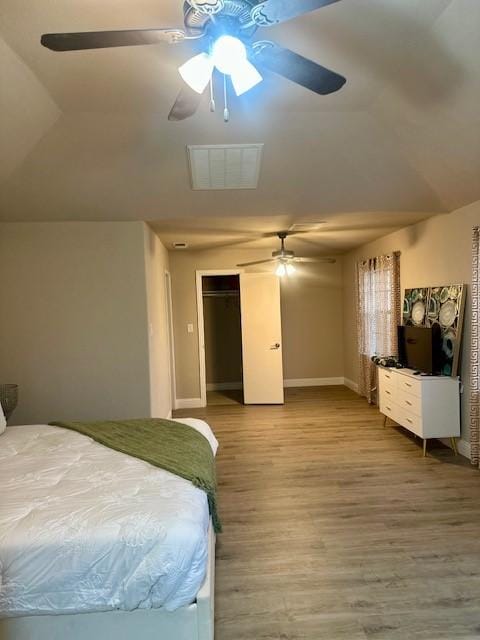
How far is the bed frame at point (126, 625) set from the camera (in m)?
1.64

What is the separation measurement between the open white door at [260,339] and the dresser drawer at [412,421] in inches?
87.8

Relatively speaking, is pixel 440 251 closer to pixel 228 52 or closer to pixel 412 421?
pixel 412 421

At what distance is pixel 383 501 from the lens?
3.14 metres

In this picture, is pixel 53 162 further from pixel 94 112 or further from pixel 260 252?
pixel 260 252

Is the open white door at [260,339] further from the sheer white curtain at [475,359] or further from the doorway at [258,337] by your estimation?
the sheer white curtain at [475,359]

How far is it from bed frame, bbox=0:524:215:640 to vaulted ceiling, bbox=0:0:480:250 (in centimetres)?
270

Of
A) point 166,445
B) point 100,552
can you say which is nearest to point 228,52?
point 100,552

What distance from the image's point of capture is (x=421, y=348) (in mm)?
4359

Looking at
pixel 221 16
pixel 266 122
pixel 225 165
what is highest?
pixel 266 122

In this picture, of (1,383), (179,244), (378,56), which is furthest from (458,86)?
(1,383)

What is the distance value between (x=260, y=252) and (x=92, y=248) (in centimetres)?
301

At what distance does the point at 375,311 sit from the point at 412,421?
2020 millimetres

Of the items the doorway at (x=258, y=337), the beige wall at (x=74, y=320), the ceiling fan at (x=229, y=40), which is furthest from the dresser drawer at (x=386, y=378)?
the ceiling fan at (x=229, y=40)

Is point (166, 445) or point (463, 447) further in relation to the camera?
point (463, 447)
